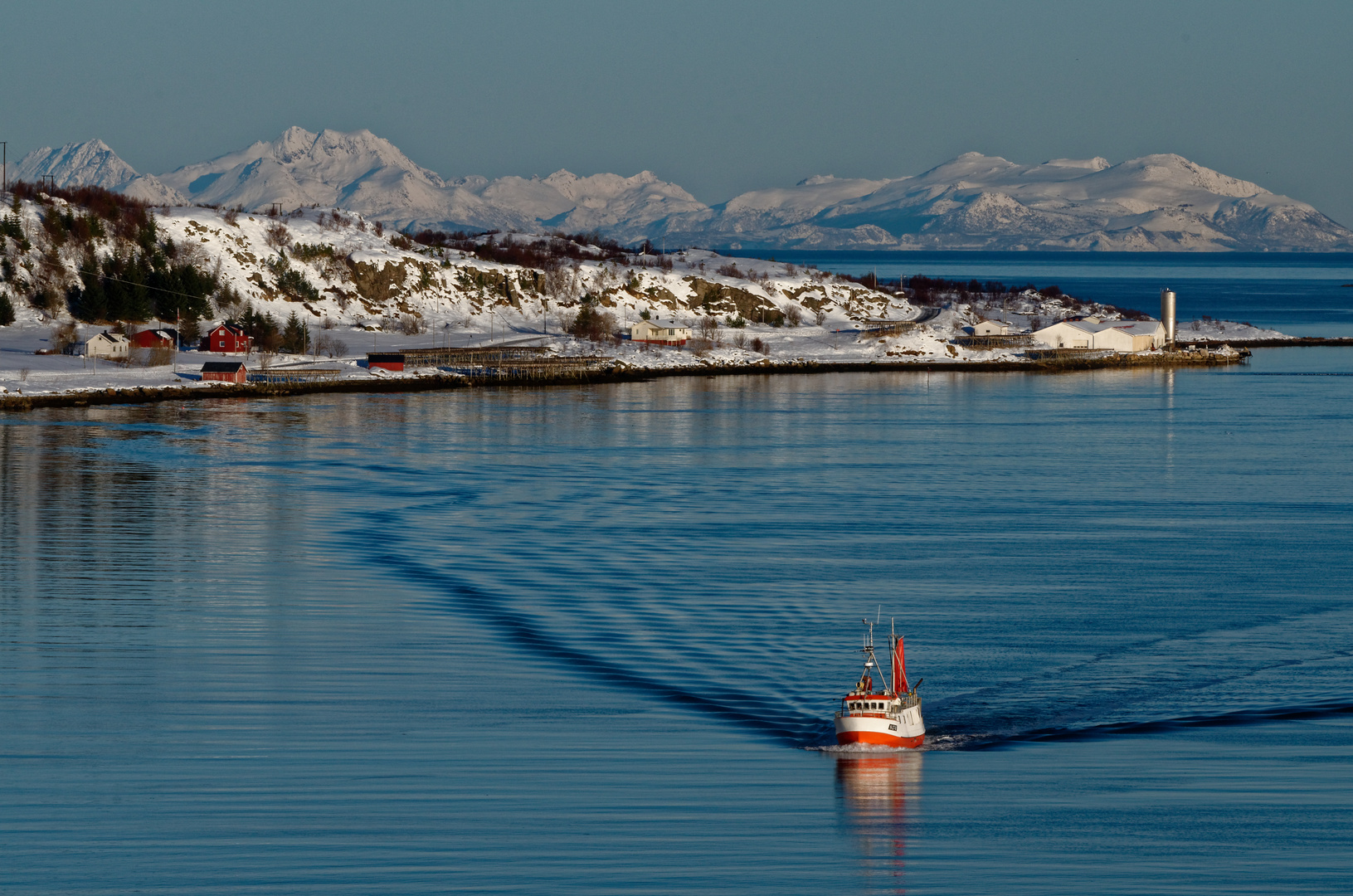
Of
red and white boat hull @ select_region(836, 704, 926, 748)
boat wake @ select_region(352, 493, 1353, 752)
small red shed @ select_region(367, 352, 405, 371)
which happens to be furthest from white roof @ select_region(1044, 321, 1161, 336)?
red and white boat hull @ select_region(836, 704, 926, 748)

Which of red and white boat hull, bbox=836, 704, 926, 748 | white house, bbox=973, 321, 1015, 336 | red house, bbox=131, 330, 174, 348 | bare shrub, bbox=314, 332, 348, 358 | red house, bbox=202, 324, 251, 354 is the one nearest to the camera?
red and white boat hull, bbox=836, 704, 926, 748

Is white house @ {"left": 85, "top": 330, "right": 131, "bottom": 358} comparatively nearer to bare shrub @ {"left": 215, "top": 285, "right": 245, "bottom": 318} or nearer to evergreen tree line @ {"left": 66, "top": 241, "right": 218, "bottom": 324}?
evergreen tree line @ {"left": 66, "top": 241, "right": 218, "bottom": 324}

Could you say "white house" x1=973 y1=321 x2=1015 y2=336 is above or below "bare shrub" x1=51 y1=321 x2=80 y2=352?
above

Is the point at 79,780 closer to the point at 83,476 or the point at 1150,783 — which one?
the point at 1150,783

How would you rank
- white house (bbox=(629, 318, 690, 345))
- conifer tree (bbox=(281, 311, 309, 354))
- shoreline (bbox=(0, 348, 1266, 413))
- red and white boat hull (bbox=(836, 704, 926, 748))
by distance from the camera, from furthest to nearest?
white house (bbox=(629, 318, 690, 345)), conifer tree (bbox=(281, 311, 309, 354)), shoreline (bbox=(0, 348, 1266, 413)), red and white boat hull (bbox=(836, 704, 926, 748))

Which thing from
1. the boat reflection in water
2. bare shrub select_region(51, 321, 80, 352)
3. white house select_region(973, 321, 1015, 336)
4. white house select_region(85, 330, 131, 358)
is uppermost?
white house select_region(973, 321, 1015, 336)

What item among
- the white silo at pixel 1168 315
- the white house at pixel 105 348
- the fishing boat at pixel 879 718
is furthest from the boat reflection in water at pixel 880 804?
the white silo at pixel 1168 315

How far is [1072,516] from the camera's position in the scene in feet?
141

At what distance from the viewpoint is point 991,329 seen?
131 metres

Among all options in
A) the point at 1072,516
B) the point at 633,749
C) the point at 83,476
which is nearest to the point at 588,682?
the point at 633,749

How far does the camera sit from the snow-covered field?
111 meters

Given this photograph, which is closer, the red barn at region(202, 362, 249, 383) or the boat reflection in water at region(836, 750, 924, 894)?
the boat reflection in water at region(836, 750, 924, 894)

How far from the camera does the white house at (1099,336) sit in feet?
413

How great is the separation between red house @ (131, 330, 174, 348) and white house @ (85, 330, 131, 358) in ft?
3.66
